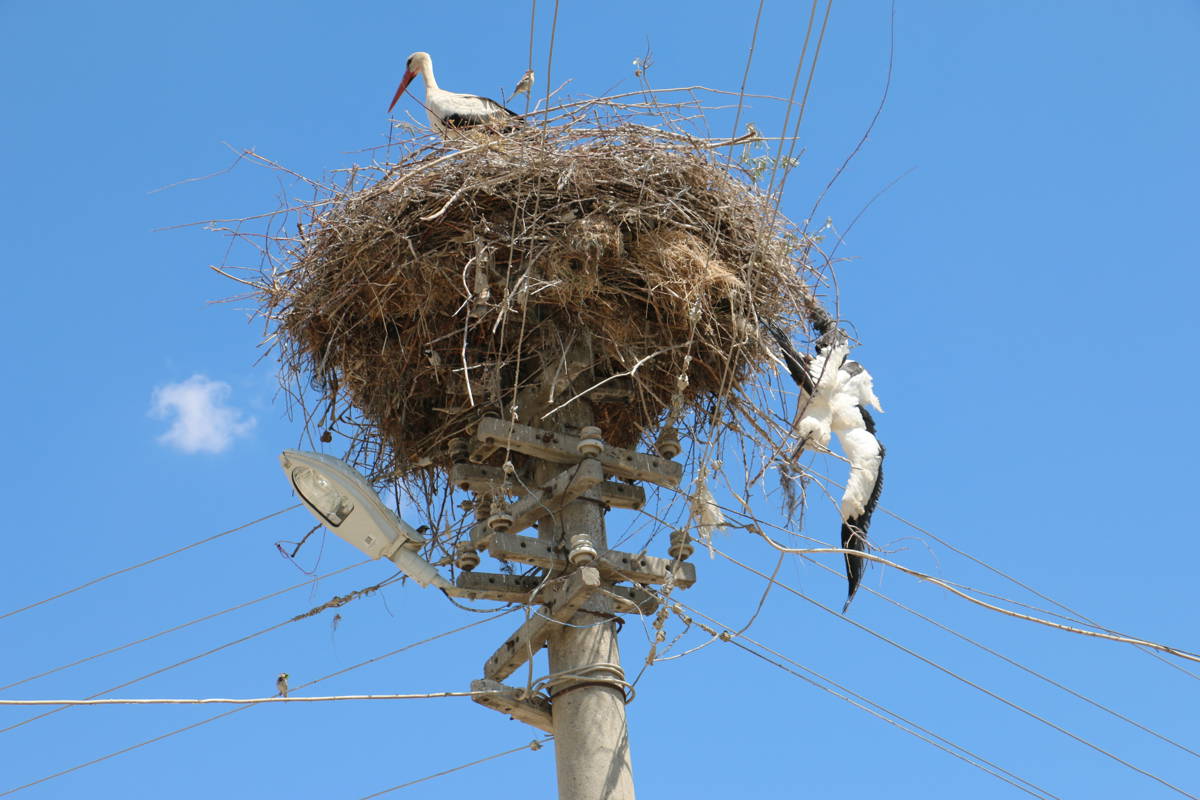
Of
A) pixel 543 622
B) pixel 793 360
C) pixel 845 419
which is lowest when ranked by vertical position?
pixel 543 622

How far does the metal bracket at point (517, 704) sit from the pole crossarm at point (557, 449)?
887 mm

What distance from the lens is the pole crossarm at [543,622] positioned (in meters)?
4.94

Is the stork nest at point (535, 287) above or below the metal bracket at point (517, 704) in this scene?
above

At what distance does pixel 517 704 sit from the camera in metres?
4.94

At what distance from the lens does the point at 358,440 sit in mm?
6367

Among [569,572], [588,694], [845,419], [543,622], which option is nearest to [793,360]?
[845,419]

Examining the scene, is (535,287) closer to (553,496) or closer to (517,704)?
(553,496)

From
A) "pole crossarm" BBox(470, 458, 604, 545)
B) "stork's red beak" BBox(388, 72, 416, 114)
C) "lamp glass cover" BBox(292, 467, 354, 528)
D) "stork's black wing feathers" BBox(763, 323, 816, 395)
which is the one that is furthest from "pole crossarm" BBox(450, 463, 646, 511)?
"stork's red beak" BBox(388, 72, 416, 114)

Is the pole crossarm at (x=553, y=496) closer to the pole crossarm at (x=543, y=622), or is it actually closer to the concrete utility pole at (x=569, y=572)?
the concrete utility pole at (x=569, y=572)

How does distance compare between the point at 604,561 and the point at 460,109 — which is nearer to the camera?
the point at 604,561

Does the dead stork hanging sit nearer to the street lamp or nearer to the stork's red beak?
the street lamp

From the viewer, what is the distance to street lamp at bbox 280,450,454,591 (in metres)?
5.47

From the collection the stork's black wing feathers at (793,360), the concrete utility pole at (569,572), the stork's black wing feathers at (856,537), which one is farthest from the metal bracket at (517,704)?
the stork's black wing feathers at (793,360)

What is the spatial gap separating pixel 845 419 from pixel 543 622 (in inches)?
65.2
